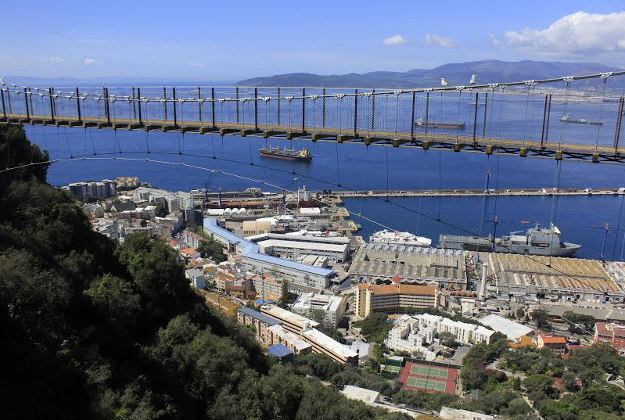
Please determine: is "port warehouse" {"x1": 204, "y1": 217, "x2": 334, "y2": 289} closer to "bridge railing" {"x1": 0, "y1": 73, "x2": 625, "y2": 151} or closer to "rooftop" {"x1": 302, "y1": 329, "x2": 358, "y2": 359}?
"rooftop" {"x1": 302, "y1": 329, "x2": 358, "y2": 359}

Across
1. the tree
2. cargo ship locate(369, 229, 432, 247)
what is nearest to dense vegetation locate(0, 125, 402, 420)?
the tree

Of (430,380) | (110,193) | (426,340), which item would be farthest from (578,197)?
(110,193)

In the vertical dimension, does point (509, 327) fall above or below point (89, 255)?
below

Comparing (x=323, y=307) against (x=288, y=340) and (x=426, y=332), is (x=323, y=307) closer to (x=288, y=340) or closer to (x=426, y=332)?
(x=288, y=340)

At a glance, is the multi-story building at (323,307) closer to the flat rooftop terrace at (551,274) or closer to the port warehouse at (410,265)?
the port warehouse at (410,265)

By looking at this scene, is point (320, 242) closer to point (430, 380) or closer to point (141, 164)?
point (430, 380)

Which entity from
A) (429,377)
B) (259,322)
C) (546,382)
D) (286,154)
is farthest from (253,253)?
(286,154)

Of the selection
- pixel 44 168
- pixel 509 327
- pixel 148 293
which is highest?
pixel 44 168
